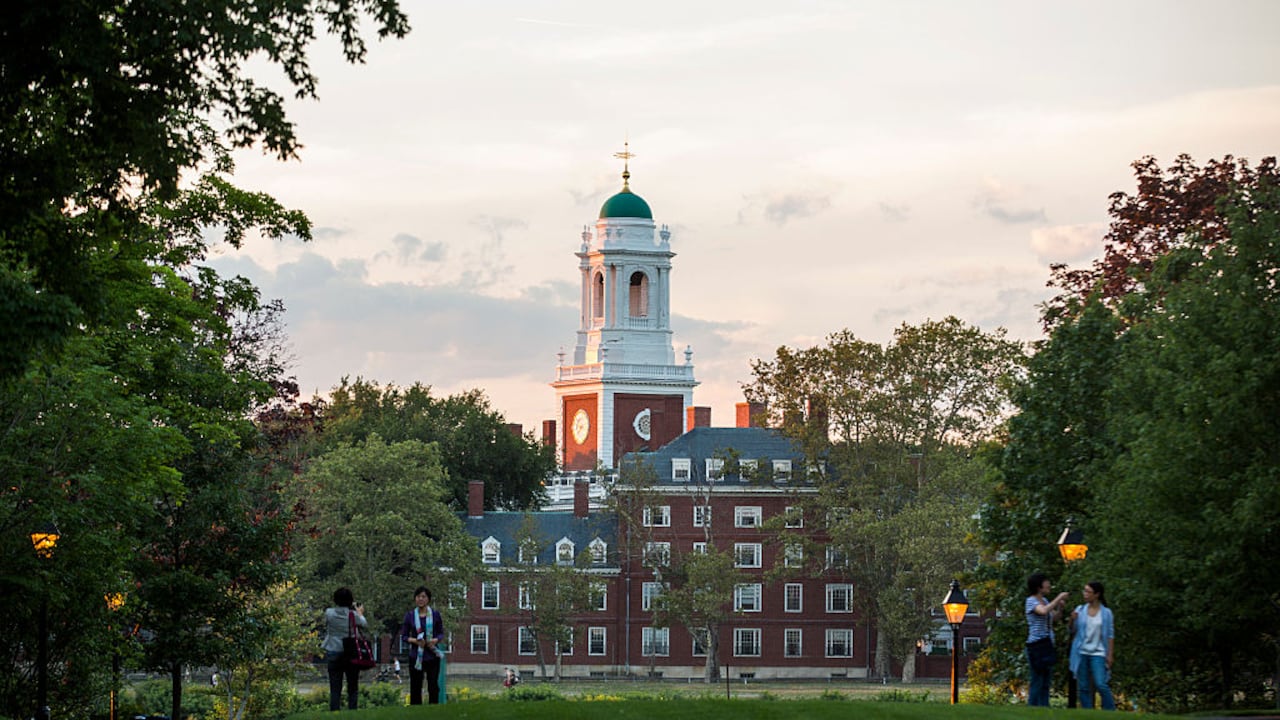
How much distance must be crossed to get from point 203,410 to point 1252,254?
20145 mm

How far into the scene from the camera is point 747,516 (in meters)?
99.1

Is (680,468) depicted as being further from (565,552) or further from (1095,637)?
(1095,637)

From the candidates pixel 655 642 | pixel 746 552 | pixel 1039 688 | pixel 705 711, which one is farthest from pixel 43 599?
pixel 746 552

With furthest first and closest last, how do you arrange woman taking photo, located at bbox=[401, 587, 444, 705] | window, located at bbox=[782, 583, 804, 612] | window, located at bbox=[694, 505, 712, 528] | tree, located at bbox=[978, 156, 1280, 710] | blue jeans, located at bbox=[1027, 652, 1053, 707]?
window, located at bbox=[782, 583, 804, 612]
window, located at bbox=[694, 505, 712, 528]
tree, located at bbox=[978, 156, 1280, 710]
woman taking photo, located at bbox=[401, 587, 444, 705]
blue jeans, located at bbox=[1027, 652, 1053, 707]

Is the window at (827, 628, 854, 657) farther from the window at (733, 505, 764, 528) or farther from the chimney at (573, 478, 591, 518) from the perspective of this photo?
the chimney at (573, 478, 591, 518)

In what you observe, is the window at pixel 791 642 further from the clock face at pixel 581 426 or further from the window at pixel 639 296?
the window at pixel 639 296

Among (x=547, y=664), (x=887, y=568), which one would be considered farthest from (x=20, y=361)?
(x=547, y=664)

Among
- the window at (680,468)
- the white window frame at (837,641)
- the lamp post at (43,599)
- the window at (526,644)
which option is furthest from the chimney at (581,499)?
the lamp post at (43,599)

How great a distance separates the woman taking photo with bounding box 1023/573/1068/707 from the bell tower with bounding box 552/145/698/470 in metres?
101

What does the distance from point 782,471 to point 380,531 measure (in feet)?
70.6

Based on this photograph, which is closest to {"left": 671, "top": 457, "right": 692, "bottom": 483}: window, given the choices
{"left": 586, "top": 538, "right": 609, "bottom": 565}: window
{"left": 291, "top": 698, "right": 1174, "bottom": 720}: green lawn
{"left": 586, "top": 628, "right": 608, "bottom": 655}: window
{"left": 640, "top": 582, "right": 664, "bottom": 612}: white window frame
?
{"left": 586, "top": 538, "right": 609, "bottom": 565}: window

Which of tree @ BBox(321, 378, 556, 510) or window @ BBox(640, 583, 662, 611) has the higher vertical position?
tree @ BBox(321, 378, 556, 510)

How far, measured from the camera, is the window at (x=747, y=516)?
99.1 meters

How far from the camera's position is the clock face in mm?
128375
